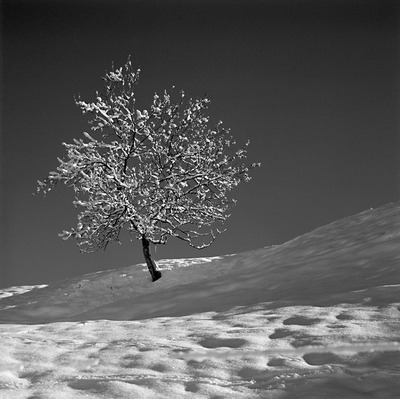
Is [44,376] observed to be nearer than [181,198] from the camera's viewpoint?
Yes

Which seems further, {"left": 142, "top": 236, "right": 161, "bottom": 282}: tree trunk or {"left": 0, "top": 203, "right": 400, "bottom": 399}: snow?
{"left": 142, "top": 236, "right": 161, "bottom": 282}: tree trunk

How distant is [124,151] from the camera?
49.9 feet

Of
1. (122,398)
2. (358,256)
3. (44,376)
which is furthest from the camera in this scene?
(358,256)

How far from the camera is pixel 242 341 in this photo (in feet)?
13.3

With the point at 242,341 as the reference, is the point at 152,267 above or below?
above

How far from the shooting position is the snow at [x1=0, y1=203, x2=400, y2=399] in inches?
122

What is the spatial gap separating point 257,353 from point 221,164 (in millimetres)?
12632

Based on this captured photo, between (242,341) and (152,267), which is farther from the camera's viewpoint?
(152,267)

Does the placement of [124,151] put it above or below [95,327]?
above

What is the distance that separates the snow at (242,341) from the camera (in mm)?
3090

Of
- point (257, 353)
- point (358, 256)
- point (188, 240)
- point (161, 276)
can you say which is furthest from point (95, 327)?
point (188, 240)

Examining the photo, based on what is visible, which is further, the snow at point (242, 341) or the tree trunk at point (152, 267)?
the tree trunk at point (152, 267)

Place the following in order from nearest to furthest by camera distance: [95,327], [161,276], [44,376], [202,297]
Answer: [44,376] → [95,327] → [202,297] → [161,276]

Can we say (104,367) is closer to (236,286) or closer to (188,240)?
(236,286)
